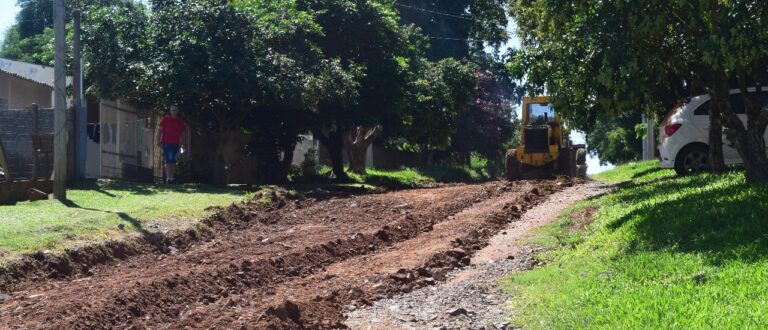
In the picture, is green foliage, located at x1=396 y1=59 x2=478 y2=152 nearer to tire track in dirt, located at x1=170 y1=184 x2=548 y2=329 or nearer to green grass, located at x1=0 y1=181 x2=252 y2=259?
green grass, located at x1=0 y1=181 x2=252 y2=259

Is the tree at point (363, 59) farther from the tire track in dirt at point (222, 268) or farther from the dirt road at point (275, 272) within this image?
the dirt road at point (275, 272)

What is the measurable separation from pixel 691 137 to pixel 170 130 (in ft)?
35.0

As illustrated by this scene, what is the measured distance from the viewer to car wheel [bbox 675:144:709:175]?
21281 mm

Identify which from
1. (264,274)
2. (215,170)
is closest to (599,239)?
(264,274)

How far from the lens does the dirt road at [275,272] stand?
31.2 feet

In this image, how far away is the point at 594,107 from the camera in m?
19.7

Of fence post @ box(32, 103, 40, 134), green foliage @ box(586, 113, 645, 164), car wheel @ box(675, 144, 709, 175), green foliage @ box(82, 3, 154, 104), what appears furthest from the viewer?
green foliage @ box(586, 113, 645, 164)

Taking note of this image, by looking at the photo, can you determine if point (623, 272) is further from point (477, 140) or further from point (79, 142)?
point (477, 140)

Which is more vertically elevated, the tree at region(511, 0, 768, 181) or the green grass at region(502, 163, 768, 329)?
the tree at region(511, 0, 768, 181)

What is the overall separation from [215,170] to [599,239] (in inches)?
590

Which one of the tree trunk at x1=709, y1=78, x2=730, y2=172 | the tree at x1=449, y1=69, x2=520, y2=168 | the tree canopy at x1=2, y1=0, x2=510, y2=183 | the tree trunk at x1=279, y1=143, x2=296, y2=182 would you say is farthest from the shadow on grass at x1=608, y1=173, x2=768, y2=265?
the tree at x1=449, y1=69, x2=520, y2=168

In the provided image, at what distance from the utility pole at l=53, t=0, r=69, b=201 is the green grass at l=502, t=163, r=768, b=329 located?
Answer: 8179 millimetres

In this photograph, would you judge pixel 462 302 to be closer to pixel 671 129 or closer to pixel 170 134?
pixel 671 129

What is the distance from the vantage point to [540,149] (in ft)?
100
